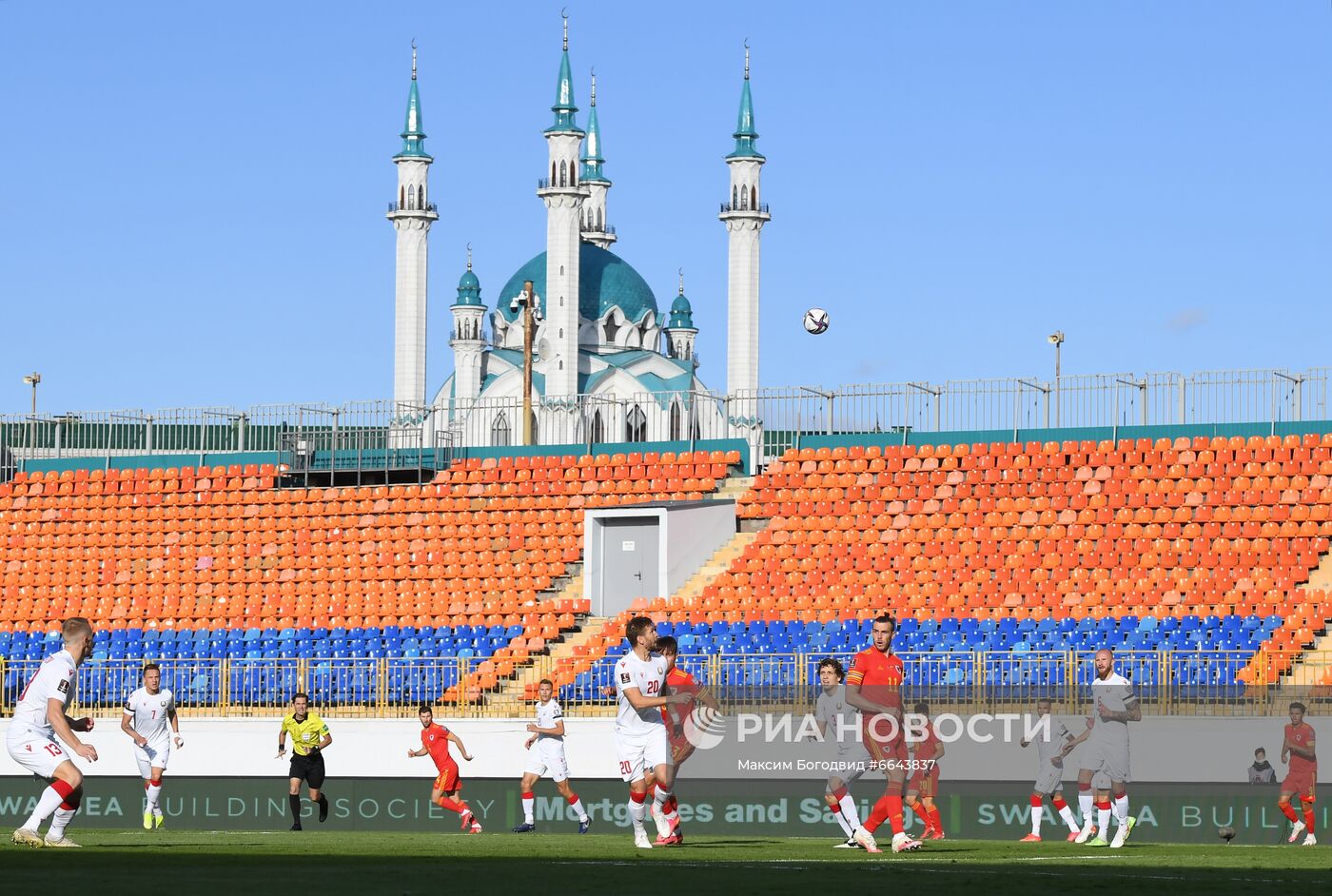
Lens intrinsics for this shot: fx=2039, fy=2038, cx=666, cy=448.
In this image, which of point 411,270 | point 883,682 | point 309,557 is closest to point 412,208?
point 411,270

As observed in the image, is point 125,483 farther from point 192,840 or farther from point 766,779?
point 192,840

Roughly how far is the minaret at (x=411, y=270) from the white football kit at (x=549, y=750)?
67.8 meters

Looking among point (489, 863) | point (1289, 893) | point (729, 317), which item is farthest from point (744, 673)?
point (729, 317)

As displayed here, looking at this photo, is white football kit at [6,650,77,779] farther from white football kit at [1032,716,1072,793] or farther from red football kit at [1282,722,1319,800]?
red football kit at [1282,722,1319,800]

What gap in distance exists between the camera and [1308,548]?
28.1 meters

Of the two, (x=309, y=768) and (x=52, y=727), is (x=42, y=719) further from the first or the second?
(x=309, y=768)

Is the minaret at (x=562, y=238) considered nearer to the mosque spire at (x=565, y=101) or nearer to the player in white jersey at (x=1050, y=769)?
the mosque spire at (x=565, y=101)

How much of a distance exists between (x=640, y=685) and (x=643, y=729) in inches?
14.8

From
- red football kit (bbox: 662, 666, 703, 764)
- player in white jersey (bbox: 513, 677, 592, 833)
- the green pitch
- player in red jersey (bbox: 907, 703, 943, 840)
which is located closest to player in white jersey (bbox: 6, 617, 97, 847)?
the green pitch

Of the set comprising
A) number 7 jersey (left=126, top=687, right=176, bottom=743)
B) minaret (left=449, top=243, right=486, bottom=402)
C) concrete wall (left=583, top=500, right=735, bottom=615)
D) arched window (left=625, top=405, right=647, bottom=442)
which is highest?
minaret (left=449, top=243, right=486, bottom=402)

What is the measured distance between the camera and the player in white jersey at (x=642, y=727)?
1412 cm

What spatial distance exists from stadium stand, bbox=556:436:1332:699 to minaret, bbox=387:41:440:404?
186ft

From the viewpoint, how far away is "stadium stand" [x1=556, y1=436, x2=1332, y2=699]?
87.0 feet

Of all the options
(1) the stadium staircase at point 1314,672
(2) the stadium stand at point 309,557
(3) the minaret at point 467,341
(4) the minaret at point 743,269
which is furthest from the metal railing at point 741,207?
(1) the stadium staircase at point 1314,672
